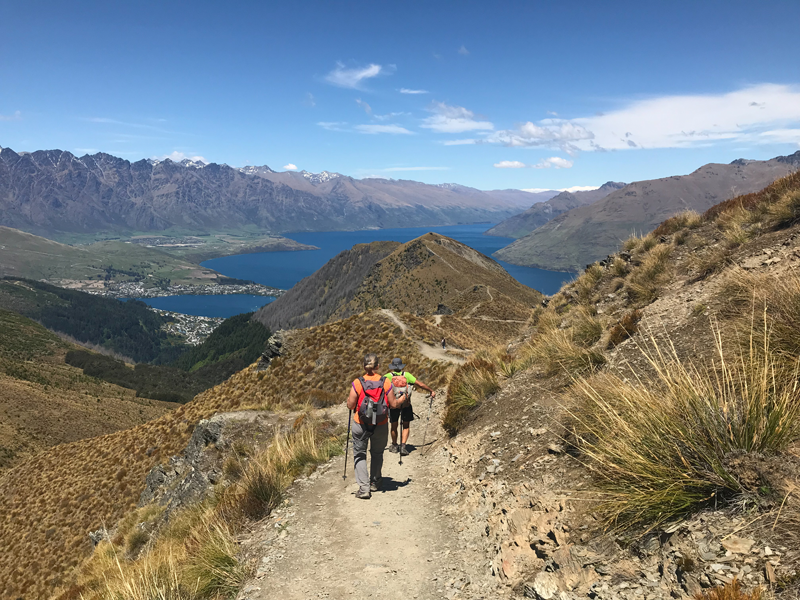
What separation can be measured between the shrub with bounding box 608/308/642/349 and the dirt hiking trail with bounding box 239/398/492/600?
4.87 meters

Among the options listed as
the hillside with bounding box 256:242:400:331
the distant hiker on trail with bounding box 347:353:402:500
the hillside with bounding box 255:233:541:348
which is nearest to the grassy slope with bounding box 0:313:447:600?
the hillside with bounding box 255:233:541:348

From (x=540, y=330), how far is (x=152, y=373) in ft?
487

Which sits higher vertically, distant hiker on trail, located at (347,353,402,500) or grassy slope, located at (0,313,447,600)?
distant hiker on trail, located at (347,353,402,500)

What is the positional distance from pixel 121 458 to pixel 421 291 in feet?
254

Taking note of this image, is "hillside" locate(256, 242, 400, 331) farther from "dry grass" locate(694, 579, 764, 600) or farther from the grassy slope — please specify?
"dry grass" locate(694, 579, 764, 600)

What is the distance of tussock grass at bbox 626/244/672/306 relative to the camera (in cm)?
1224

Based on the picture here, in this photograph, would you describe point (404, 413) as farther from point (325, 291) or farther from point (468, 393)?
point (325, 291)

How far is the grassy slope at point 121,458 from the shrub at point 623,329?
14.2 m

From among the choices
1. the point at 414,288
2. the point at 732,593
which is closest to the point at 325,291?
the point at 414,288

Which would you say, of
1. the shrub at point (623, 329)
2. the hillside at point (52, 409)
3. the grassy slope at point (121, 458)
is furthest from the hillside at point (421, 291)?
the hillside at point (52, 409)

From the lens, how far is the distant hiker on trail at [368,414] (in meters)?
8.50

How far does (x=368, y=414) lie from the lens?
8461 millimetres

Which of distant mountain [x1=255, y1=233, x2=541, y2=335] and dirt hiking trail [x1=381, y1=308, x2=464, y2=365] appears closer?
dirt hiking trail [x1=381, y1=308, x2=464, y2=365]

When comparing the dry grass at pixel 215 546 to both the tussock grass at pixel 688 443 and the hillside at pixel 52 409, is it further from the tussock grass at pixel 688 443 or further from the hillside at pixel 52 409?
the hillside at pixel 52 409
